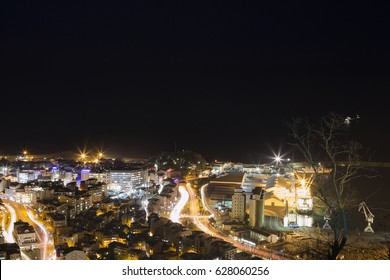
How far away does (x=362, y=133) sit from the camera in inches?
543

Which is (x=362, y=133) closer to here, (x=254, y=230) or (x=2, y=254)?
(x=254, y=230)

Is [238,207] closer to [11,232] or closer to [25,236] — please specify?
[25,236]

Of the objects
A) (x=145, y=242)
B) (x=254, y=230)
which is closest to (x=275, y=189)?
(x=254, y=230)

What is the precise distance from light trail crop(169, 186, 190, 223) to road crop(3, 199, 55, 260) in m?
1.80

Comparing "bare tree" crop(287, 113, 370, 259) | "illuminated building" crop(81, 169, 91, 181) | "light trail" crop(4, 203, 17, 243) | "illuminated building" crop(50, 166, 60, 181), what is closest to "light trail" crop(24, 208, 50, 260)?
"light trail" crop(4, 203, 17, 243)

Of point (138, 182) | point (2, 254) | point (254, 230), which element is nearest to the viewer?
point (2, 254)

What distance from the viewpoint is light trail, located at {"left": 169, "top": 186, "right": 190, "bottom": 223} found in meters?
6.05

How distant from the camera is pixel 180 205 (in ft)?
22.7

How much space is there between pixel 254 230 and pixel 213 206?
179 centimetres

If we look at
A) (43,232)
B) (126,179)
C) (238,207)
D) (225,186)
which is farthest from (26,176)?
(238,207)

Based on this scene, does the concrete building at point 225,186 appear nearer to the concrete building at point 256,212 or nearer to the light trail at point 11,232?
the concrete building at point 256,212

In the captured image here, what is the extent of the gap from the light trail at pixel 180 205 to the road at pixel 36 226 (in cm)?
180

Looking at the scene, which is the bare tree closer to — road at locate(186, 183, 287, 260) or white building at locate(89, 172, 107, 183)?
road at locate(186, 183, 287, 260)

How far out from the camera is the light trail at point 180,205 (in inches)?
238
